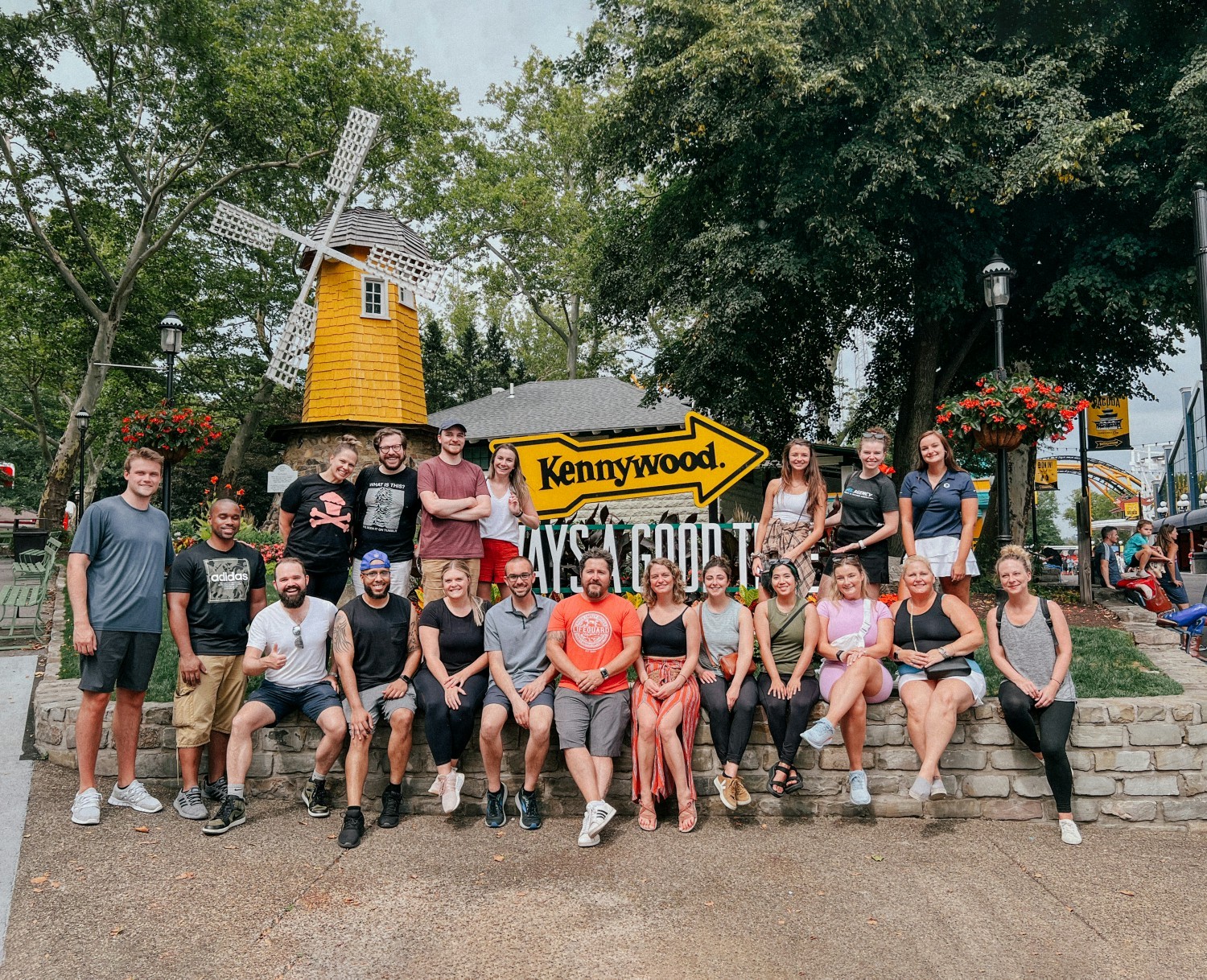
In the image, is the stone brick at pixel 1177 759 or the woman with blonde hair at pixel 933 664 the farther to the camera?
the stone brick at pixel 1177 759

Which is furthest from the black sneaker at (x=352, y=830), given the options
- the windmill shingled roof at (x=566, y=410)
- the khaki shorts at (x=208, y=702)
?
the windmill shingled roof at (x=566, y=410)

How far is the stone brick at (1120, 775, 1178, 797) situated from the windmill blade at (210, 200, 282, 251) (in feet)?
68.7

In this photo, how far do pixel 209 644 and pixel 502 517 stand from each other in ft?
6.66

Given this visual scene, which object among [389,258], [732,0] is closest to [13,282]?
[389,258]

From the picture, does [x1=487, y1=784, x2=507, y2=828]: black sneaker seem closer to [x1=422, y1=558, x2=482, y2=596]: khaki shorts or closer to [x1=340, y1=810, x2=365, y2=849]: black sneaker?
[x1=340, y1=810, x2=365, y2=849]: black sneaker

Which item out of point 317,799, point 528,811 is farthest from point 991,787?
point 317,799

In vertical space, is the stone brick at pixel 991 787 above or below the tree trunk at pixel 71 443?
below

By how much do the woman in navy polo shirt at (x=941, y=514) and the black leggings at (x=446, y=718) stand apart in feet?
9.94

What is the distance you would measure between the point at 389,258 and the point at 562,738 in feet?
55.6

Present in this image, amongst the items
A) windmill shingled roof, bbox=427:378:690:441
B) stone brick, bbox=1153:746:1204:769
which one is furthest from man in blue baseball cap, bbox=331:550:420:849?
windmill shingled roof, bbox=427:378:690:441

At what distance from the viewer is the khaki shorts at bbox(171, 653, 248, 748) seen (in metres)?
4.52

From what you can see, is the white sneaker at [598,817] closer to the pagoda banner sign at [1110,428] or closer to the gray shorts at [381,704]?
the gray shorts at [381,704]

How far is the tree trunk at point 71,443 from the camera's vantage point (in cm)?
1867

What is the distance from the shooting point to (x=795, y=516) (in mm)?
5711
